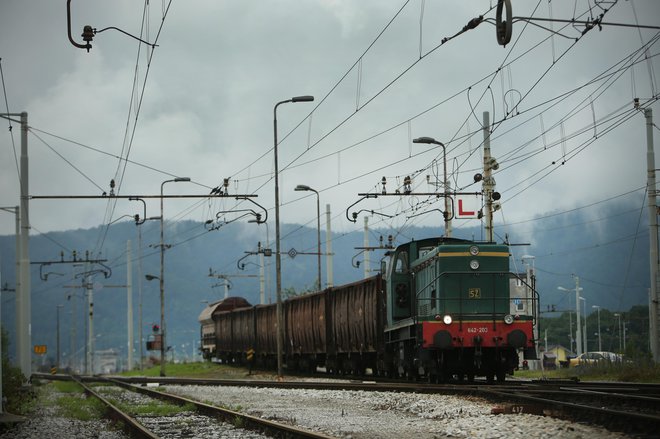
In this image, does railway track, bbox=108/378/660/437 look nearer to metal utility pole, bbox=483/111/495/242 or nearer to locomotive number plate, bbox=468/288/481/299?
locomotive number plate, bbox=468/288/481/299

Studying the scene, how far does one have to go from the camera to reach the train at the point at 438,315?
24703 mm

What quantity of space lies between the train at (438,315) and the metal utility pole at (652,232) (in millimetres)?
6700

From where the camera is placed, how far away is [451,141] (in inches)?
1495

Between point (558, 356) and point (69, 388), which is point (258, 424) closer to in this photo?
point (69, 388)

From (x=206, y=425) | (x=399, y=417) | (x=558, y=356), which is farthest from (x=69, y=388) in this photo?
(x=558, y=356)

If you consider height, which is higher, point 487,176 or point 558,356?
point 487,176

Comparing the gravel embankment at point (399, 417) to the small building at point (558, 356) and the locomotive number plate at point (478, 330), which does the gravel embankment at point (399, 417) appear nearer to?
the locomotive number plate at point (478, 330)

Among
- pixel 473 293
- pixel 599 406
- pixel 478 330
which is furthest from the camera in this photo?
pixel 473 293

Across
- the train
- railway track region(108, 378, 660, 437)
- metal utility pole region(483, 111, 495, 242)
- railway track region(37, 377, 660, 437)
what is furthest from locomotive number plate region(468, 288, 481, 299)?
metal utility pole region(483, 111, 495, 242)

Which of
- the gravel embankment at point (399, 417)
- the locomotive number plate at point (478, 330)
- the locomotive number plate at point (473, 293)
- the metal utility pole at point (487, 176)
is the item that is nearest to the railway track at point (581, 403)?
the gravel embankment at point (399, 417)

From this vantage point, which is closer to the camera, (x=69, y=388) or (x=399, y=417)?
(x=399, y=417)

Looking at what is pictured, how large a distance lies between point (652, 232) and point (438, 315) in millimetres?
15502

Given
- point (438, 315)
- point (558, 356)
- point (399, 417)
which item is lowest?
point (558, 356)

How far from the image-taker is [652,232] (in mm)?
36281
